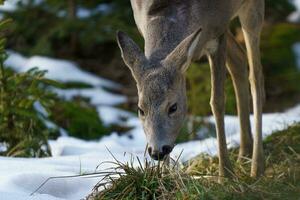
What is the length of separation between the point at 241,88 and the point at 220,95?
0.95 meters

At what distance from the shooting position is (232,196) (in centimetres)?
646

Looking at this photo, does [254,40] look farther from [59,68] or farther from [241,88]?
[59,68]

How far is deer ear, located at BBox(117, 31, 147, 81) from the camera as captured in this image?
7207 millimetres

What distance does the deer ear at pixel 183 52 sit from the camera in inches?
282

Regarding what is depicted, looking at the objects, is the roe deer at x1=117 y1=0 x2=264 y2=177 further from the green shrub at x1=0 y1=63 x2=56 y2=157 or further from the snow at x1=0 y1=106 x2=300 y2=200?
the green shrub at x1=0 y1=63 x2=56 y2=157

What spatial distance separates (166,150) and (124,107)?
7266 mm

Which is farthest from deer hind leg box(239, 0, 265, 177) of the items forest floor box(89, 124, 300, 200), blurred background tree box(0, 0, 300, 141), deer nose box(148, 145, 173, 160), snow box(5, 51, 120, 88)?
snow box(5, 51, 120, 88)

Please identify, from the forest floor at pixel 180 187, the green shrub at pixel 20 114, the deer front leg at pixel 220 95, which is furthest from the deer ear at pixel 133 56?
the green shrub at pixel 20 114

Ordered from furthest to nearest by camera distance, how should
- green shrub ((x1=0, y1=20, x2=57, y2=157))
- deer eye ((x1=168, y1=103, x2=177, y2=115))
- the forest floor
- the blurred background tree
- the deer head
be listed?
the blurred background tree
green shrub ((x1=0, y1=20, x2=57, y2=157))
deer eye ((x1=168, y1=103, x2=177, y2=115))
the deer head
the forest floor

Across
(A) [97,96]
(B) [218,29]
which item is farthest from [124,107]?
(B) [218,29]

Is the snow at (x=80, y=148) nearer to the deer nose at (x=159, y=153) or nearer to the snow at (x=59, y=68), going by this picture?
the snow at (x=59, y=68)

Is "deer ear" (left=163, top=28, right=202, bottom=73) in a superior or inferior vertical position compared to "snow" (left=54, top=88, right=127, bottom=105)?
inferior

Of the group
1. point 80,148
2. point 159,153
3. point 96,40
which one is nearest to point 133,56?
point 159,153

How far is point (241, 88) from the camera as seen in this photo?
360 inches
